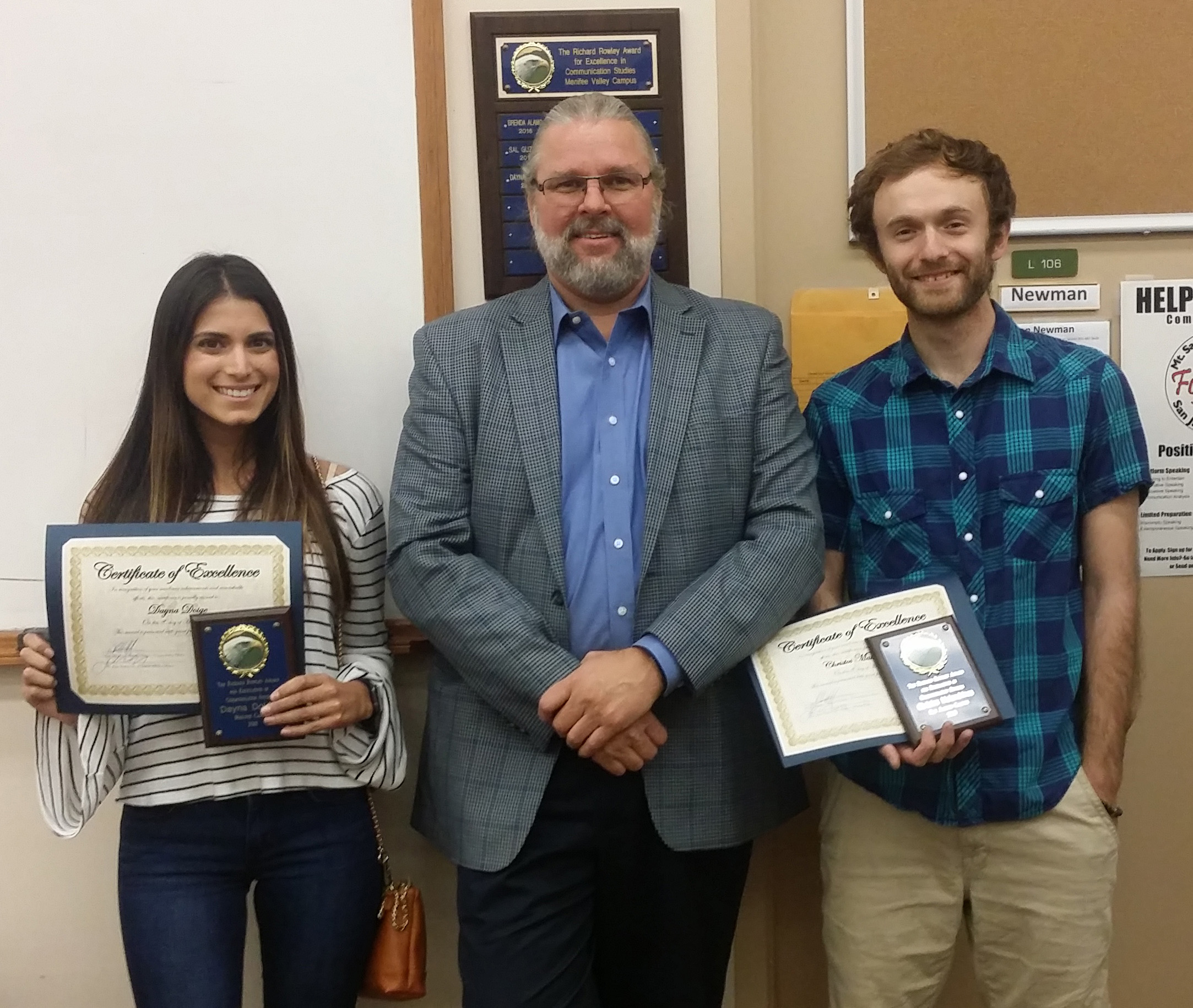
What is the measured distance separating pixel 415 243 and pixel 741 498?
769mm

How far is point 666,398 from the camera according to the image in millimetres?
1386

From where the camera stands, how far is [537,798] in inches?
52.5

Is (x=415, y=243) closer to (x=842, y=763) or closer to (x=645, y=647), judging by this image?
(x=645, y=647)

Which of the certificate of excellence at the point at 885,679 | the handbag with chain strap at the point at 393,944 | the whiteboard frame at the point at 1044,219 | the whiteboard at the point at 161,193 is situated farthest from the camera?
the whiteboard frame at the point at 1044,219

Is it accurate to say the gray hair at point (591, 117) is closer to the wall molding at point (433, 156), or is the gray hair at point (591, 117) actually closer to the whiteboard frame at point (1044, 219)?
the wall molding at point (433, 156)

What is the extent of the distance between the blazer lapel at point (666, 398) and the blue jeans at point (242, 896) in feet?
2.08

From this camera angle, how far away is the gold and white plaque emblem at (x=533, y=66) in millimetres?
1659

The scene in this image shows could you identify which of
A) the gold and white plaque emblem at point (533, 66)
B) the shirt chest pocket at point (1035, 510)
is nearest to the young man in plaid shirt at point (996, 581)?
the shirt chest pocket at point (1035, 510)

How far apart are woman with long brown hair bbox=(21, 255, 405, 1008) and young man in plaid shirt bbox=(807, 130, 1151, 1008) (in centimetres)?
79

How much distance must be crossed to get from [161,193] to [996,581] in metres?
1.55

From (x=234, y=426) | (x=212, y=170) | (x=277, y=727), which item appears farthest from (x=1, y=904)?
(x=212, y=170)

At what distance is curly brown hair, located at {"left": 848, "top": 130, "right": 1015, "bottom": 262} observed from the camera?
4.48 feet

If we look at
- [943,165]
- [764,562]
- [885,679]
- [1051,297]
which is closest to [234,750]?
[764,562]

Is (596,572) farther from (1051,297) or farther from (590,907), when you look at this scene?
(1051,297)
